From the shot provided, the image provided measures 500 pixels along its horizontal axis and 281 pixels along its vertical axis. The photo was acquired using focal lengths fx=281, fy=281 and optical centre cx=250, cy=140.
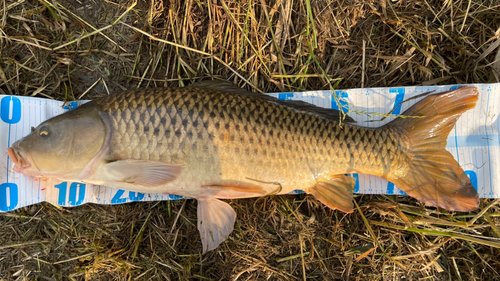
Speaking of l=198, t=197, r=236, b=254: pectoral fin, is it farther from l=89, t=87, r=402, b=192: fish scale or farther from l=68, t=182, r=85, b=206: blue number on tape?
l=68, t=182, r=85, b=206: blue number on tape

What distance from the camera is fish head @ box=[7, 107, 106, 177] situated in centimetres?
171

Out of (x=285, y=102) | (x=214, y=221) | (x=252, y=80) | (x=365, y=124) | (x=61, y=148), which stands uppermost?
(x=252, y=80)

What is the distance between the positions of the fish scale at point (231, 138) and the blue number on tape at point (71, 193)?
2.01 feet

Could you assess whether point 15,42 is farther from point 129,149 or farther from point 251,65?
point 251,65

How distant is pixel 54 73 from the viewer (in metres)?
2.19

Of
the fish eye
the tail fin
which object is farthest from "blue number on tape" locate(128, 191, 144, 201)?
the tail fin

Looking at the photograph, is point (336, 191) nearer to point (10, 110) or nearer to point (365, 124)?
point (365, 124)

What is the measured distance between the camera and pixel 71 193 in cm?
207

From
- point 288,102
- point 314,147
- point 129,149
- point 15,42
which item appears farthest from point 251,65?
point 15,42

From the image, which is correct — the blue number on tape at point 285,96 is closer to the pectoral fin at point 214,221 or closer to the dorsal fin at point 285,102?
the dorsal fin at point 285,102

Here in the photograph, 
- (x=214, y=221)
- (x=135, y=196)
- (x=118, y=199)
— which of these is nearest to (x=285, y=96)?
(x=214, y=221)

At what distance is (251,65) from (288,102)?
18.1 inches

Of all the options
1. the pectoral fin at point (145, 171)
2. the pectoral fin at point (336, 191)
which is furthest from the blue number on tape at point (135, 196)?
the pectoral fin at point (336, 191)

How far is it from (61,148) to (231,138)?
1041 millimetres
